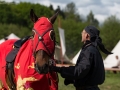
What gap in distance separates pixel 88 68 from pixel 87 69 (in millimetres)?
21

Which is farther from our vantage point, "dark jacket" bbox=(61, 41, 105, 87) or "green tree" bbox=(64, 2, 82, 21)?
"green tree" bbox=(64, 2, 82, 21)

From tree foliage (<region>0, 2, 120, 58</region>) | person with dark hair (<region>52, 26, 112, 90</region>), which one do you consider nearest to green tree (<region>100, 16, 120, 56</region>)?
tree foliage (<region>0, 2, 120, 58</region>)

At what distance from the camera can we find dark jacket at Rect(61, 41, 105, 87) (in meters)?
5.10

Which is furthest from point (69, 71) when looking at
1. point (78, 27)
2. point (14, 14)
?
point (14, 14)

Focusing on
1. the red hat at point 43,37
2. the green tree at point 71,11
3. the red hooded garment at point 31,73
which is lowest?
the green tree at point 71,11

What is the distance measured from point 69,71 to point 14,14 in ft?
268

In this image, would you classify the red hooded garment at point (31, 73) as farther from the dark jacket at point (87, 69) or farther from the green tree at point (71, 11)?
the green tree at point (71, 11)

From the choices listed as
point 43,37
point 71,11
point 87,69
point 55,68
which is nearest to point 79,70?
point 87,69

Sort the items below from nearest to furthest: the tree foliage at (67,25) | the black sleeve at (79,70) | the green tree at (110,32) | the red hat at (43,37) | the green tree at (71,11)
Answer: the red hat at (43,37) < the black sleeve at (79,70) < the green tree at (110,32) < the tree foliage at (67,25) < the green tree at (71,11)

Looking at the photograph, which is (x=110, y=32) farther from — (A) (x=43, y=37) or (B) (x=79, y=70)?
(A) (x=43, y=37)

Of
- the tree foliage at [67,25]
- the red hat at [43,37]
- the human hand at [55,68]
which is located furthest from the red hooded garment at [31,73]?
the tree foliage at [67,25]

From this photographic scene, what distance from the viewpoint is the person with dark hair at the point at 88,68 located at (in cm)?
511

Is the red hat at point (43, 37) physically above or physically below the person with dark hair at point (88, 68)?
above

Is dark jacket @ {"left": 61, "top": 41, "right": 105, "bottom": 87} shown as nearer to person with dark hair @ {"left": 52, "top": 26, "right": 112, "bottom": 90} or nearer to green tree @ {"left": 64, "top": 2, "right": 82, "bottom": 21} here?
person with dark hair @ {"left": 52, "top": 26, "right": 112, "bottom": 90}
